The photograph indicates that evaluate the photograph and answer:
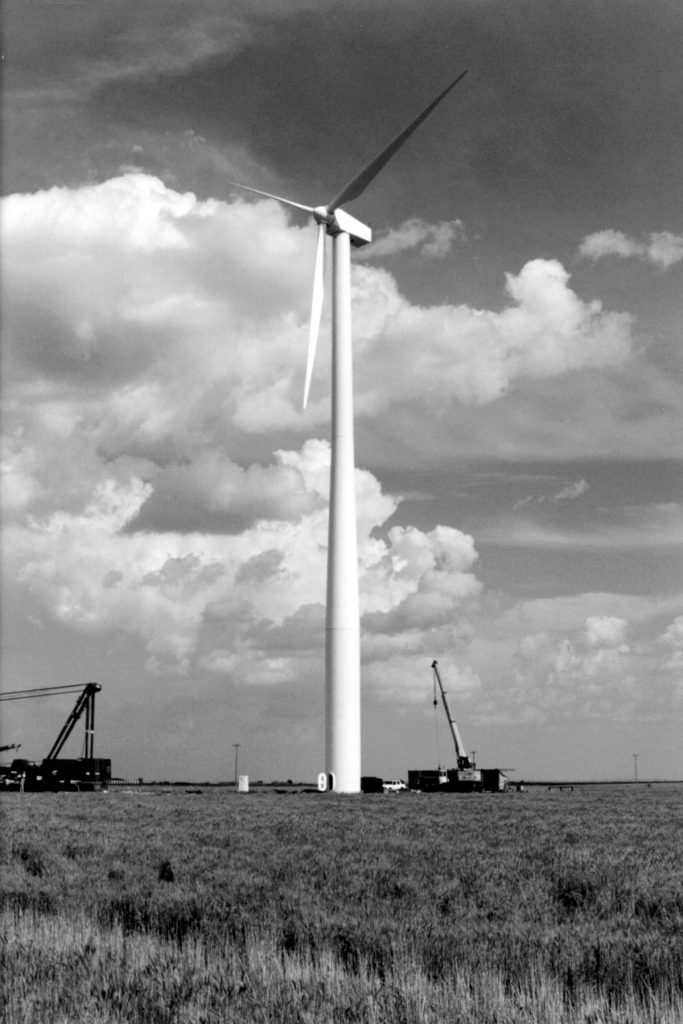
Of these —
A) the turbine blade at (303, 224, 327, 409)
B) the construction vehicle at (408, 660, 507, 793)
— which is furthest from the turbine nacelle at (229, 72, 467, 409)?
the construction vehicle at (408, 660, 507, 793)

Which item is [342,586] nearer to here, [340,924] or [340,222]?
[340,222]

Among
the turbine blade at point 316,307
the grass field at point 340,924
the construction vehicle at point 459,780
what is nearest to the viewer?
the grass field at point 340,924

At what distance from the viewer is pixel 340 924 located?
20328 millimetres

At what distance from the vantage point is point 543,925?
20.6 meters

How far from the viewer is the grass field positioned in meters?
13.5

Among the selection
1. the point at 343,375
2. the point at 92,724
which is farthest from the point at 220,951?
the point at 92,724

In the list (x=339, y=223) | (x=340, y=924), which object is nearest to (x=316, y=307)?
(x=339, y=223)

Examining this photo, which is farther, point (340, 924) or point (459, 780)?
point (459, 780)

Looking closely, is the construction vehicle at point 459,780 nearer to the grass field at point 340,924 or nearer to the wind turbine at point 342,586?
the wind turbine at point 342,586

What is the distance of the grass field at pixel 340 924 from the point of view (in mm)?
13531

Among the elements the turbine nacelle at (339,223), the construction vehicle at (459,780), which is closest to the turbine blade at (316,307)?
the turbine nacelle at (339,223)

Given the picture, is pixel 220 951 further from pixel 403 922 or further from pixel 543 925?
pixel 543 925

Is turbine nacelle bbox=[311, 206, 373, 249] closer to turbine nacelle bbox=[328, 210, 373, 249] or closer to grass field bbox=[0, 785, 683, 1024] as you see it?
turbine nacelle bbox=[328, 210, 373, 249]

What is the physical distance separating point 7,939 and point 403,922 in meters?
7.07
